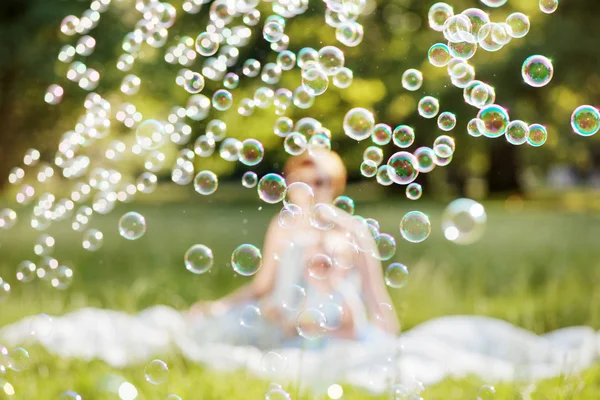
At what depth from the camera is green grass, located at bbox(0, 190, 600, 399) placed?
3025 mm

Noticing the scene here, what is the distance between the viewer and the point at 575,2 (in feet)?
38.1

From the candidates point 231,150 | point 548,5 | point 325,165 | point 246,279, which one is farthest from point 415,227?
point 246,279

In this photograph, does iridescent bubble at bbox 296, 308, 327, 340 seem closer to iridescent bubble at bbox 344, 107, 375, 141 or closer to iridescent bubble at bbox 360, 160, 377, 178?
iridescent bubble at bbox 360, 160, 377, 178

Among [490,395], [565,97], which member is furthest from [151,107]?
[490,395]

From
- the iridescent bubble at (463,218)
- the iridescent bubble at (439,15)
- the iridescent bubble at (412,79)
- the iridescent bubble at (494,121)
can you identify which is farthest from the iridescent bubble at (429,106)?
the iridescent bubble at (463,218)

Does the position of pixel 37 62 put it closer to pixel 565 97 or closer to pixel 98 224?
pixel 98 224

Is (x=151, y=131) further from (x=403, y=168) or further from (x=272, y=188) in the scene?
(x=403, y=168)

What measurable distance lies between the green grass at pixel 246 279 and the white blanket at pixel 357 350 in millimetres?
106

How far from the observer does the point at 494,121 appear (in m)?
3.14

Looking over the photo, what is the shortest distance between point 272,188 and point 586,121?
4.21ft

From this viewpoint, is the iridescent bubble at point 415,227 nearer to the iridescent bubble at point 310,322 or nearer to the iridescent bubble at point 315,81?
the iridescent bubble at point 310,322

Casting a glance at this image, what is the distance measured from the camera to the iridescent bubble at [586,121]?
3.14 m

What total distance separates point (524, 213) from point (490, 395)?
1214 cm

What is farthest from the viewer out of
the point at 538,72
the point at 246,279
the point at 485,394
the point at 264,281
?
the point at 246,279
